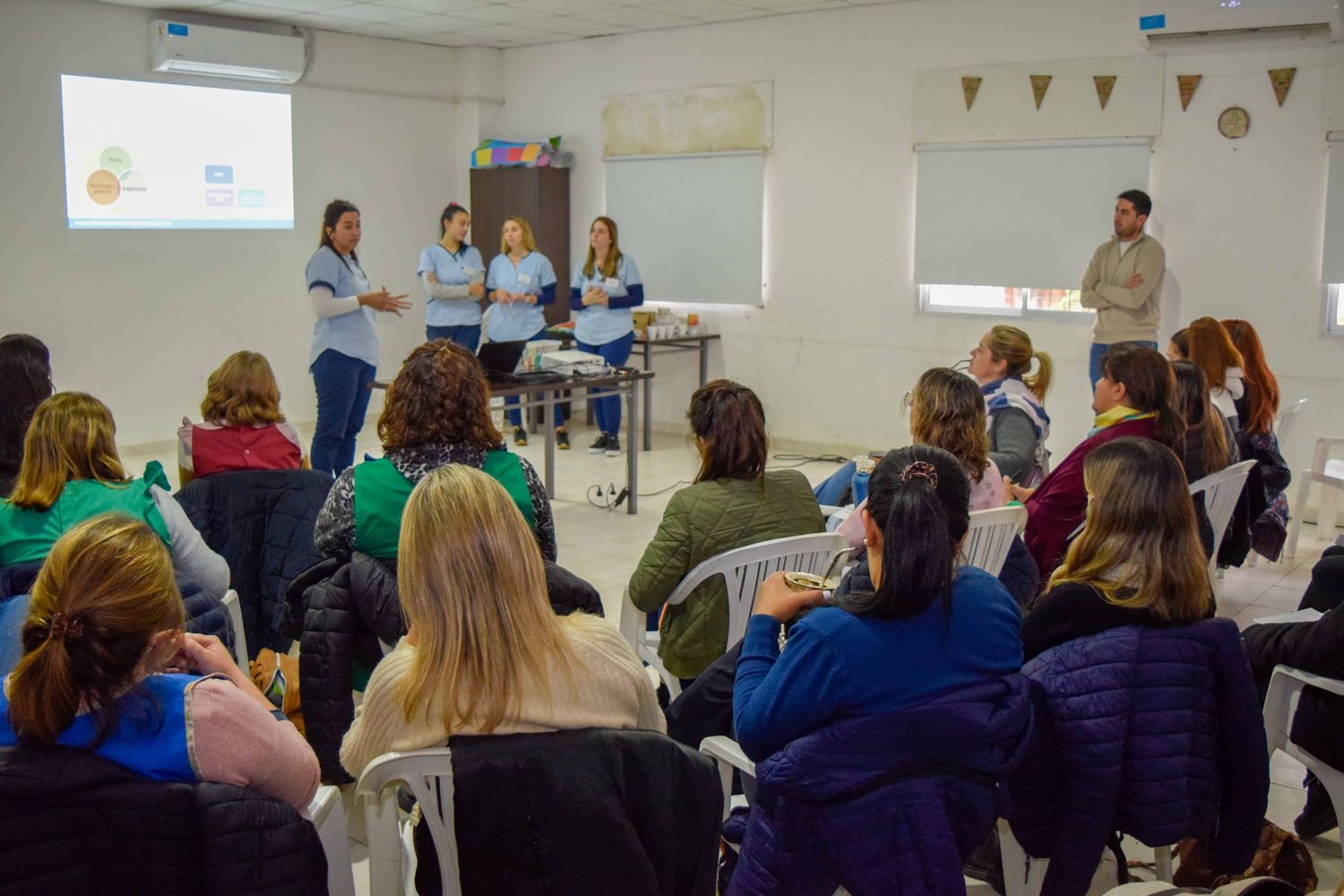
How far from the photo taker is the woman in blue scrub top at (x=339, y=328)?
5551mm

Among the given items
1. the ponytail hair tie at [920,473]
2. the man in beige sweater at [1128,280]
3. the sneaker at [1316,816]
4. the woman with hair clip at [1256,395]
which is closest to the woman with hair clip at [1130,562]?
the ponytail hair tie at [920,473]

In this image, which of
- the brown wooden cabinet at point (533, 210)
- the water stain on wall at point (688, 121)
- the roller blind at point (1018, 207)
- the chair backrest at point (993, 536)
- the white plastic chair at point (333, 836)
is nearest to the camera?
the white plastic chair at point (333, 836)

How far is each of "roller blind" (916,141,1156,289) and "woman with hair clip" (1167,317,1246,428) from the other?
2004 mm

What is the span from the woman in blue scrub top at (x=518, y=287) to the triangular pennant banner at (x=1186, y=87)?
354cm

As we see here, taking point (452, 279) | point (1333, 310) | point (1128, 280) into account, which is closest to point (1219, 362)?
point (1128, 280)

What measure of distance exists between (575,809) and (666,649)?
1.33 metres

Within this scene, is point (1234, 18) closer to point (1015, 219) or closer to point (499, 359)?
point (1015, 219)

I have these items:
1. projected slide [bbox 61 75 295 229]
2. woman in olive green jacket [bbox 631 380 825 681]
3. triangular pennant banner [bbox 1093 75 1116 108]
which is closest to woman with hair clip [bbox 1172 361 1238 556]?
woman in olive green jacket [bbox 631 380 825 681]

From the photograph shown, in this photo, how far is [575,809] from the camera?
1.51 meters

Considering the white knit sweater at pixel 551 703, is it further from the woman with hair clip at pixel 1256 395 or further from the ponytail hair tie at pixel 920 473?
the woman with hair clip at pixel 1256 395

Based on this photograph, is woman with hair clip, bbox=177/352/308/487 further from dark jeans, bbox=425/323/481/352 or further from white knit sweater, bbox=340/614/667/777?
dark jeans, bbox=425/323/481/352

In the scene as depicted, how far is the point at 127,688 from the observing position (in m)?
1.49

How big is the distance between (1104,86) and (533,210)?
3917mm

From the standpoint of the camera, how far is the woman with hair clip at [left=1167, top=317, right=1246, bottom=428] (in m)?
4.34
